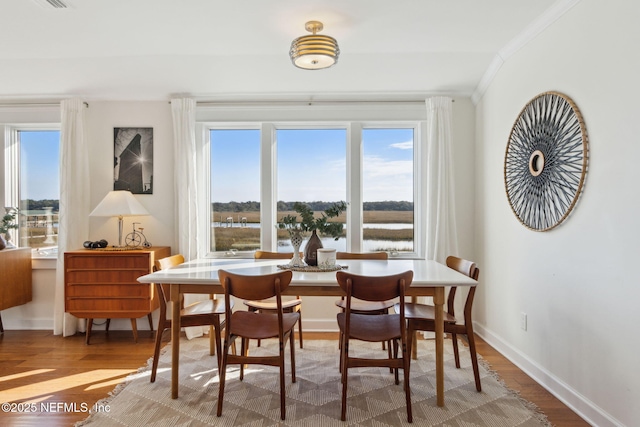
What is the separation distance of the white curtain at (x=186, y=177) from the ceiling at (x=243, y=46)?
228 mm

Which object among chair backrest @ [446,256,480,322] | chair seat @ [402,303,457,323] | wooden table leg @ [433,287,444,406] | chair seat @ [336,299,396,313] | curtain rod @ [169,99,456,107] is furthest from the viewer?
curtain rod @ [169,99,456,107]

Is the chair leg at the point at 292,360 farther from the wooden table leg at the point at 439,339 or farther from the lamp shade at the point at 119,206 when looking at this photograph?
the lamp shade at the point at 119,206

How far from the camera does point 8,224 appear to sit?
3.95 m

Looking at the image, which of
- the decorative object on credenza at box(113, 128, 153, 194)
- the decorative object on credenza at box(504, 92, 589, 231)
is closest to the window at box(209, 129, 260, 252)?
the decorative object on credenza at box(113, 128, 153, 194)

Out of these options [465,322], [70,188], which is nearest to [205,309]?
[465,322]

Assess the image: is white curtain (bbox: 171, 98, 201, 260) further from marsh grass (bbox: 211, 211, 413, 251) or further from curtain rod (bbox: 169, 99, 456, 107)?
marsh grass (bbox: 211, 211, 413, 251)

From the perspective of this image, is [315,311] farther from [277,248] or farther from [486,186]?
[486,186]

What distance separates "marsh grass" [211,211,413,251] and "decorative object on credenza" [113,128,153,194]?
792mm

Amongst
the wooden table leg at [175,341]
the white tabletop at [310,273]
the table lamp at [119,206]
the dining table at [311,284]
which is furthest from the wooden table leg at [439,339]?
the table lamp at [119,206]

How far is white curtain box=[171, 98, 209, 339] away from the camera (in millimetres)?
3711

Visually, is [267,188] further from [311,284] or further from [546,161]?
[546,161]

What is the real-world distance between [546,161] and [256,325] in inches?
85.2

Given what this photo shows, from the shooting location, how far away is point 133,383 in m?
2.63

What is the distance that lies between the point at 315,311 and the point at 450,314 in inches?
60.2
